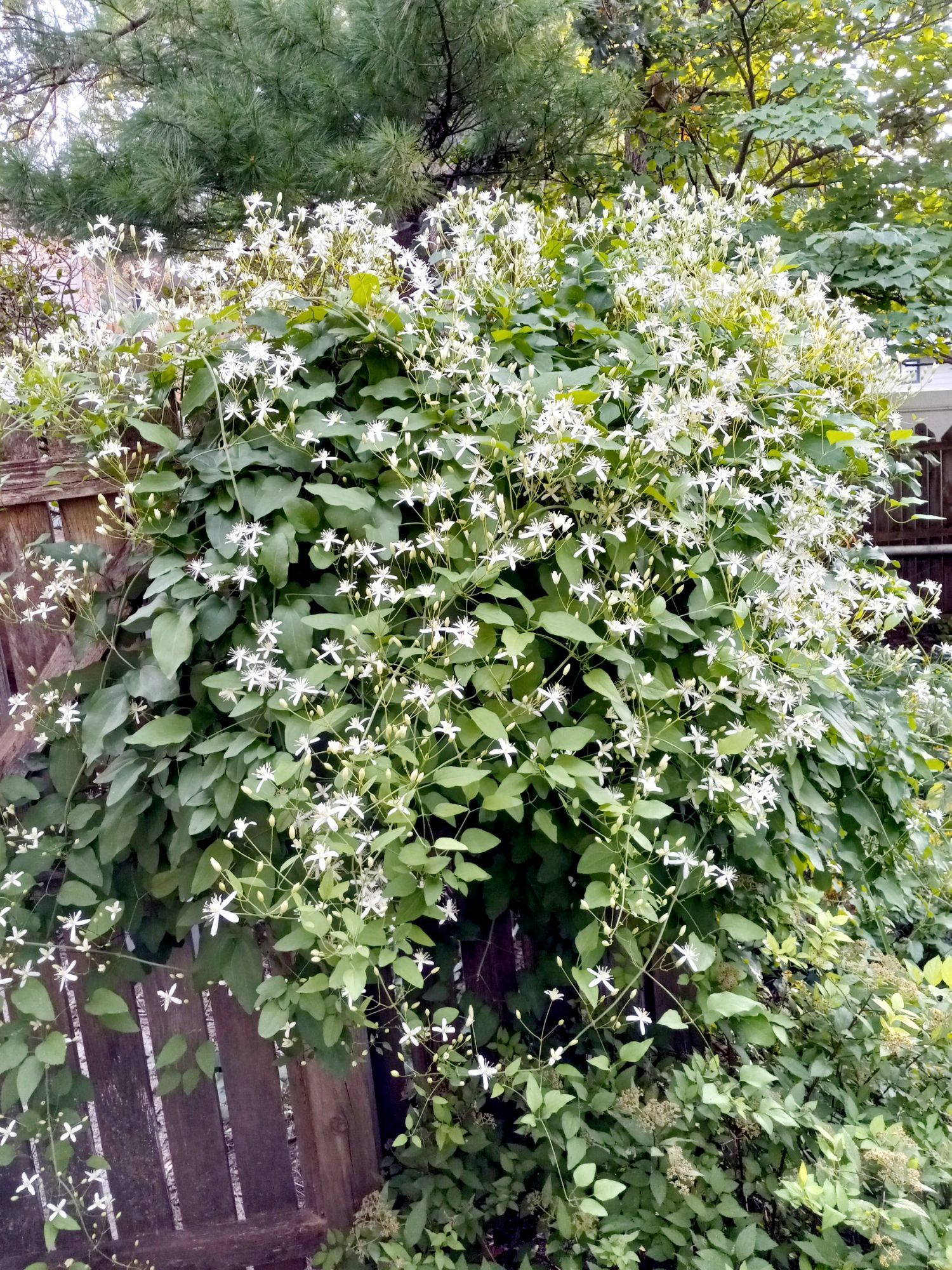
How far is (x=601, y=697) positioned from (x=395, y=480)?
0.51 m

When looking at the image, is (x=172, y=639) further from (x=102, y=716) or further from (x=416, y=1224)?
(x=416, y=1224)

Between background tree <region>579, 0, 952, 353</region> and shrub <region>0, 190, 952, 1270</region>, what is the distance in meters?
2.78

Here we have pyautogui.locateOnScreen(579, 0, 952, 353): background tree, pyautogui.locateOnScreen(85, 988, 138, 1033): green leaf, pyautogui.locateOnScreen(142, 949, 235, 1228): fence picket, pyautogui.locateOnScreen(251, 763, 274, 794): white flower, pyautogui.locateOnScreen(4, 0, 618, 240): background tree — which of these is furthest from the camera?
pyautogui.locateOnScreen(579, 0, 952, 353): background tree

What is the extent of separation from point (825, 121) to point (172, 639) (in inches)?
163

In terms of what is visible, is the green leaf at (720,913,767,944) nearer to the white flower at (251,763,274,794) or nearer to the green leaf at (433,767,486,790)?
the green leaf at (433,767,486,790)

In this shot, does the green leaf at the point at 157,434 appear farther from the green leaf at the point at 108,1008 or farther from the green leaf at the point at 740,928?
the green leaf at the point at 740,928

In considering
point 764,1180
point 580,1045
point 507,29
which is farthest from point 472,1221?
point 507,29

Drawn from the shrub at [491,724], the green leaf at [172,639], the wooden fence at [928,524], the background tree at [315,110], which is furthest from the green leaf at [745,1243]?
the wooden fence at [928,524]

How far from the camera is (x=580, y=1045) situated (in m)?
1.82

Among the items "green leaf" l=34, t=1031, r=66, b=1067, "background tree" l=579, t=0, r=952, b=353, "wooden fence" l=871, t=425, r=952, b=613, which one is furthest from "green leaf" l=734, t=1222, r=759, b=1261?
"wooden fence" l=871, t=425, r=952, b=613

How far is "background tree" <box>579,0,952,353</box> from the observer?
153 inches

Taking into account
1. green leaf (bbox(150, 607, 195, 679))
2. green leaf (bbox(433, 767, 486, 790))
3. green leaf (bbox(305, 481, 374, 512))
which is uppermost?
green leaf (bbox(305, 481, 374, 512))

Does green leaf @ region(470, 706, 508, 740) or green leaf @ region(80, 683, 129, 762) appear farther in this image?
green leaf @ region(80, 683, 129, 762)

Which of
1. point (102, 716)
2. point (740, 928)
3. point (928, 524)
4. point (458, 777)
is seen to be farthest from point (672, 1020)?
point (928, 524)
